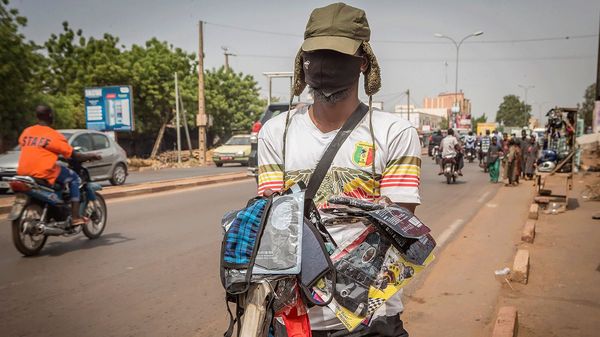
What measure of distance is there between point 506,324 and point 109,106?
21324mm

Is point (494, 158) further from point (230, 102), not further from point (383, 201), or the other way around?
point (230, 102)

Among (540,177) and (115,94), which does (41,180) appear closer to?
(540,177)

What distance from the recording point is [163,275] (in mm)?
5254

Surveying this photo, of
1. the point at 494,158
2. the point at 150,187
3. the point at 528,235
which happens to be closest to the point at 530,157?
the point at 494,158

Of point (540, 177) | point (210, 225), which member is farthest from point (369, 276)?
point (540, 177)

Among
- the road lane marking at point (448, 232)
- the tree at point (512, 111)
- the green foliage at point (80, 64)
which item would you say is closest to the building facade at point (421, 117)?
the tree at point (512, 111)

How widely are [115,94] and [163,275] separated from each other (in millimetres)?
18593

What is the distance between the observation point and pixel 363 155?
1728mm

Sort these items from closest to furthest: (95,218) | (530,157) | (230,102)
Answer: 1. (95,218)
2. (530,157)
3. (230,102)

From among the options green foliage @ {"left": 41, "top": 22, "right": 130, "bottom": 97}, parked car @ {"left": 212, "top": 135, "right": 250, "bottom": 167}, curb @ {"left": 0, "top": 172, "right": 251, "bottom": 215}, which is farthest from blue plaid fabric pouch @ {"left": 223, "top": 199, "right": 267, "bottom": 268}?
green foliage @ {"left": 41, "top": 22, "right": 130, "bottom": 97}

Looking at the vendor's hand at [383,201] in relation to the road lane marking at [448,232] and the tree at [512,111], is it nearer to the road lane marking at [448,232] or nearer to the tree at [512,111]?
the road lane marking at [448,232]

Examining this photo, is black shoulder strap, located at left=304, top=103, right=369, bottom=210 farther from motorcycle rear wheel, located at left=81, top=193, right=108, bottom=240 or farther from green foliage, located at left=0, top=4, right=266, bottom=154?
green foliage, located at left=0, top=4, right=266, bottom=154

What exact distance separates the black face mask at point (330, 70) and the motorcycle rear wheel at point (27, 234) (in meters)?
5.42

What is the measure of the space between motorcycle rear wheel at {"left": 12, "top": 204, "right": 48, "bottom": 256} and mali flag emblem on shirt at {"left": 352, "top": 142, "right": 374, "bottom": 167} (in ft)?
18.1
